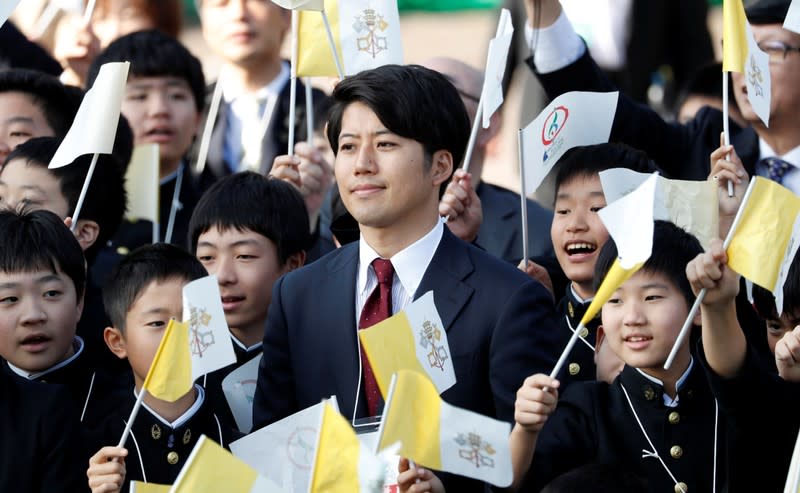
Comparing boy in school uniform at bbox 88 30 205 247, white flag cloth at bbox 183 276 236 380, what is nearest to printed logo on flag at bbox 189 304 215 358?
white flag cloth at bbox 183 276 236 380

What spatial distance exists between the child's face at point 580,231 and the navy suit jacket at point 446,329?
0.60 metres

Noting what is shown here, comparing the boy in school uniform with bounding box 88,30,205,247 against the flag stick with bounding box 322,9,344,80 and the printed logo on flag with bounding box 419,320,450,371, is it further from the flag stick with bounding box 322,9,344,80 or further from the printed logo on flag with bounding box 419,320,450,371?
the printed logo on flag with bounding box 419,320,450,371

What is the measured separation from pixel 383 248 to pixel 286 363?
1.28ft

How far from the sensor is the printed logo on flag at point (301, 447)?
416cm

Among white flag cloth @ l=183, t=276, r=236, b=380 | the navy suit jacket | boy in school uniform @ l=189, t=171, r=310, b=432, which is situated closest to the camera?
white flag cloth @ l=183, t=276, r=236, b=380

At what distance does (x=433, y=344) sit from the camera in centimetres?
410

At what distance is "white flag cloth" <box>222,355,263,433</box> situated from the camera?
4867 millimetres

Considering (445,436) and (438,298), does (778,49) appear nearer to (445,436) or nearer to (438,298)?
(438,298)

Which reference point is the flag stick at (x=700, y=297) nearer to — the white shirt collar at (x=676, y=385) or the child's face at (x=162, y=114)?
the white shirt collar at (x=676, y=385)

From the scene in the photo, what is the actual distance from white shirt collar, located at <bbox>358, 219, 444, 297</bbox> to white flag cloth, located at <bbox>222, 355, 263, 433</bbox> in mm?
603

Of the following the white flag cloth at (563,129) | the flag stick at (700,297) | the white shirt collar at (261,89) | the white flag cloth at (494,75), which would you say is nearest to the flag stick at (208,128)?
the white shirt collar at (261,89)

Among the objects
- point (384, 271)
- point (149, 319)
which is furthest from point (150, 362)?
point (384, 271)

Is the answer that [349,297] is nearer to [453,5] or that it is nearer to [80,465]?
[80,465]

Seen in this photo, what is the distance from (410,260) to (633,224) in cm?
74
